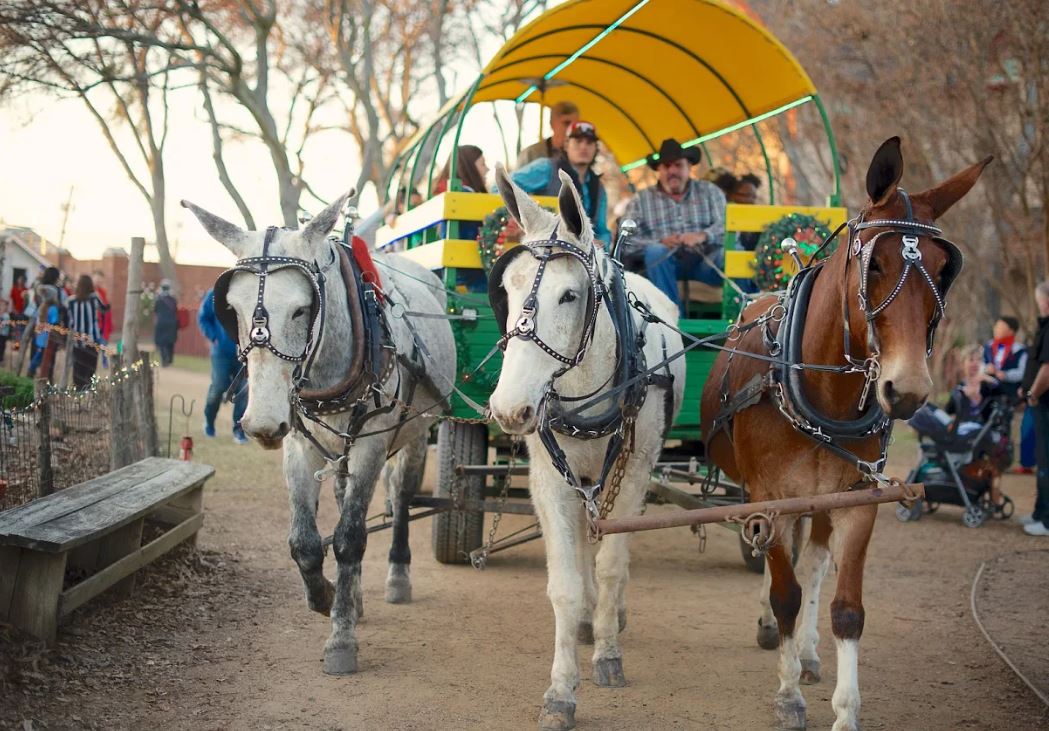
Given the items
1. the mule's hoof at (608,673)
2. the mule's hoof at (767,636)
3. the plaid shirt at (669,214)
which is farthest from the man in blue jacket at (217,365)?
the mule's hoof at (608,673)

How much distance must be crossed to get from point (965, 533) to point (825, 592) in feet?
9.86

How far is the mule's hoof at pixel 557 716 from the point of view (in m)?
4.18

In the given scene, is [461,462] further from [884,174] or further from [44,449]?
[884,174]

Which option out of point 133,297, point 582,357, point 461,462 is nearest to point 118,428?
point 133,297

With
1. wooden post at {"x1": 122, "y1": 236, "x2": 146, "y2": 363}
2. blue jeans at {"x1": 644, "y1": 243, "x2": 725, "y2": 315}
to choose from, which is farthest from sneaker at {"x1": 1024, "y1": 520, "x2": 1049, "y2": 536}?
wooden post at {"x1": 122, "y1": 236, "x2": 146, "y2": 363}

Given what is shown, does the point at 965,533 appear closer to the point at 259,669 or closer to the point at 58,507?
the point at 259,669

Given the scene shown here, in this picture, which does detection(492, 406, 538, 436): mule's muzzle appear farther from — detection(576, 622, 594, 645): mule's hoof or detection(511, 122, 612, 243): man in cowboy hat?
detection(511, 122, 612, 243): man in cowboy hat

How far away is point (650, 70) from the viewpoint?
28.1 feet

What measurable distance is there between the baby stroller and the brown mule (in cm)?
525

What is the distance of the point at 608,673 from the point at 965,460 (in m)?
6.07

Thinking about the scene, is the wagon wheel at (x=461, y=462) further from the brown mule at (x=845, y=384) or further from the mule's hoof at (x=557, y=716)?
the mule's hoof at (x=557, y=716)

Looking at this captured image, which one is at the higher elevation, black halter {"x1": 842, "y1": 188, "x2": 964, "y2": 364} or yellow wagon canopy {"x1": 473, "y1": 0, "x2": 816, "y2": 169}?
yellow wagon canopy {"x1": 473, "y1": 0, "x2": 816, "y2": 169}

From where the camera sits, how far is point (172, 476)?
627 cm

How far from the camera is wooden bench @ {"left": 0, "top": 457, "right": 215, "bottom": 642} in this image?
4.46 metres
